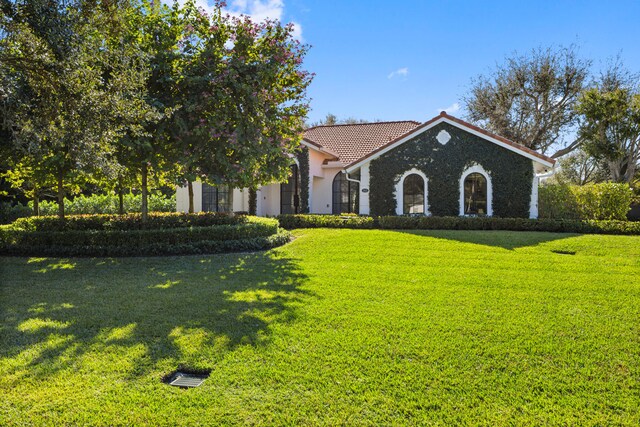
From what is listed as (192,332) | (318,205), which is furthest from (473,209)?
(192,332)

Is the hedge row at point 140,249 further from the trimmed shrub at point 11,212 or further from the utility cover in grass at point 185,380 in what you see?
the trimmed shrub at point 11,212

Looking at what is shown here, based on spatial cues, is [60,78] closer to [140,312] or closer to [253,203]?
[140,312]

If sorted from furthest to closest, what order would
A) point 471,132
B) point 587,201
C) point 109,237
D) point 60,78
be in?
1. point 471,132
2. point 587,201
3. point 109,237
4. point 60,78

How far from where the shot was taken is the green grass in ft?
11.5

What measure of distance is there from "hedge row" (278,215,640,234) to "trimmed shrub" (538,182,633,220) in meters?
2.10

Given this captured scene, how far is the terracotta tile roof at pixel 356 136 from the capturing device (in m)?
24.5

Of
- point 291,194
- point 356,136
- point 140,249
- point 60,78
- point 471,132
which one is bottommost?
point 140,249

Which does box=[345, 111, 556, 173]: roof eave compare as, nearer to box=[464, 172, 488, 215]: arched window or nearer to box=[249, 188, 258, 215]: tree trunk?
box=[464, 172, 488, 215]: arched window

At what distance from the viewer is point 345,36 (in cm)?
1442

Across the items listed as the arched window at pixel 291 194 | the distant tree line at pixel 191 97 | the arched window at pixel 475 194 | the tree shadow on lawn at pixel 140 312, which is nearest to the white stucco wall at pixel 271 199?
the arched window at pixel 291 194

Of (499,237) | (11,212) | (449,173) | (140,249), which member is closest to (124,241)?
(140,249)

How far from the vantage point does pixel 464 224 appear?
1652cm

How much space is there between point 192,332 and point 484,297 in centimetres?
478

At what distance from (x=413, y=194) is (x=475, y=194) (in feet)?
9.09
